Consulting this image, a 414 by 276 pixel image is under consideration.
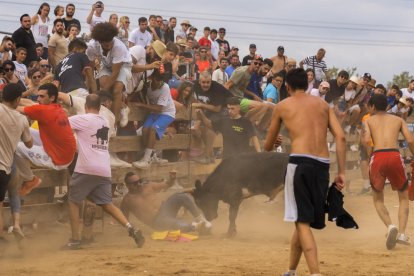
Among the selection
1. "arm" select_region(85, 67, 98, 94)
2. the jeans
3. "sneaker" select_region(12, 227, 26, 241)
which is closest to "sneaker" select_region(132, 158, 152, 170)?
the jeans

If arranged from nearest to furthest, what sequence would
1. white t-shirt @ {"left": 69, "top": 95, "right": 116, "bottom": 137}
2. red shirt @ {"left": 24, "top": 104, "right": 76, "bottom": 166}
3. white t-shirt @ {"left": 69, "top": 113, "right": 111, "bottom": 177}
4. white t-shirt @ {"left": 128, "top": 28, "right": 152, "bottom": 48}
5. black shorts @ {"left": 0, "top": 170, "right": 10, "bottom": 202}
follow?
black shorts @ {"left": 0, "top": 170, "right": 10, "bottom": 202} < red shirt @ {"left": 24, "top": 104, "right": 76, "bottom": 166} < white t-shirt @ {"left": 69, "top": 113, "right": 111, "bottom": 177} < white t-shirt @ {"left": 69, "top": 95, "right": 116, "bottom": 137} < white t-shirt @ {"left": 128, "top": 28, "right": 152, "bottom": 48}

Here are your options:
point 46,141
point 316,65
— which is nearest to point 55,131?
point 46,141

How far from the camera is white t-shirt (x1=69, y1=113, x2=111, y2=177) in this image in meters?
11.0

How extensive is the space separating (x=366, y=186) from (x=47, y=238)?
Answer: 32.7ft

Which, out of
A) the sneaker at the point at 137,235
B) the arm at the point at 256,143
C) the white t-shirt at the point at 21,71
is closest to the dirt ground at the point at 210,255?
the sneaker at the point at 137,235

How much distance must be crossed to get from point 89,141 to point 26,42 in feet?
19.0

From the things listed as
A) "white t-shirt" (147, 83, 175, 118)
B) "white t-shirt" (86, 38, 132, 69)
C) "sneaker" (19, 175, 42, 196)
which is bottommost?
"sneaker" (19, 175, 42, 196)

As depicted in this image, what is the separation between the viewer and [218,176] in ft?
43.7

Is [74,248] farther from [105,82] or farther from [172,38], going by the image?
[172,38]

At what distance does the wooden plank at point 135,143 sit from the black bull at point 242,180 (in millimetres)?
1205

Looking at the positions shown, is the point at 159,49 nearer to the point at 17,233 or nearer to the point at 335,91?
the point at 17,233

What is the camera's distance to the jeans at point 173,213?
41.5ft

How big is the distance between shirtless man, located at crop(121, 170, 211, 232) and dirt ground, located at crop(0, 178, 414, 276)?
0.30 metres

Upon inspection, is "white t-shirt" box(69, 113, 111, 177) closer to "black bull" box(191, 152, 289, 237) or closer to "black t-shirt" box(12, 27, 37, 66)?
"black bull" box(191, 152, 289, 237)
